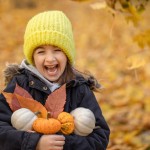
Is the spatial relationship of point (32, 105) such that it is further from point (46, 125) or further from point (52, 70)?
point (52, 70)

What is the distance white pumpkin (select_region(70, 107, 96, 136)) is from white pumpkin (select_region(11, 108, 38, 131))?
23 cm

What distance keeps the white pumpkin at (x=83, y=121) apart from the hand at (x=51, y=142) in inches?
4.4

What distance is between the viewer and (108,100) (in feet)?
22.7

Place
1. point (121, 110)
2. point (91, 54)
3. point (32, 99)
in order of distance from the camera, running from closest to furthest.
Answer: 1. point (32, 99)
2. point (121, 110)
3. point (91, 54)

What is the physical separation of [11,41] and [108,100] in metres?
4.50

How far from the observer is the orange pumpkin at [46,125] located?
9.86 ft

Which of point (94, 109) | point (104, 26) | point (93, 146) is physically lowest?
point (93, 146)

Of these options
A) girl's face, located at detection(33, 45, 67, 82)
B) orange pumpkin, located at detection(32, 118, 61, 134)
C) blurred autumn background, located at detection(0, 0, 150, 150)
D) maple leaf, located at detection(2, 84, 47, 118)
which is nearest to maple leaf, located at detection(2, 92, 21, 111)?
maple leaf, located at detection(2, 84, 47, 118)

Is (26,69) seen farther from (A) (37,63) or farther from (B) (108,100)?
(B) (108,100)

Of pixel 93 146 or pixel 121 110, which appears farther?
pixel 121 110

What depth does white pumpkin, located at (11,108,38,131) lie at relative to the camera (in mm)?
3033

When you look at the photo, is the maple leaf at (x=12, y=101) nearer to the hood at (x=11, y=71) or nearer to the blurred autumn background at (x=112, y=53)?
the hood at (x=11, y=71)

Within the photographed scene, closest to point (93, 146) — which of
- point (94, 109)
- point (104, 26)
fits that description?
point (94, 109)

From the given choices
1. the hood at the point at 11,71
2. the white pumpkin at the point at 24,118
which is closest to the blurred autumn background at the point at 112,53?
the hood at the point at 11,71
